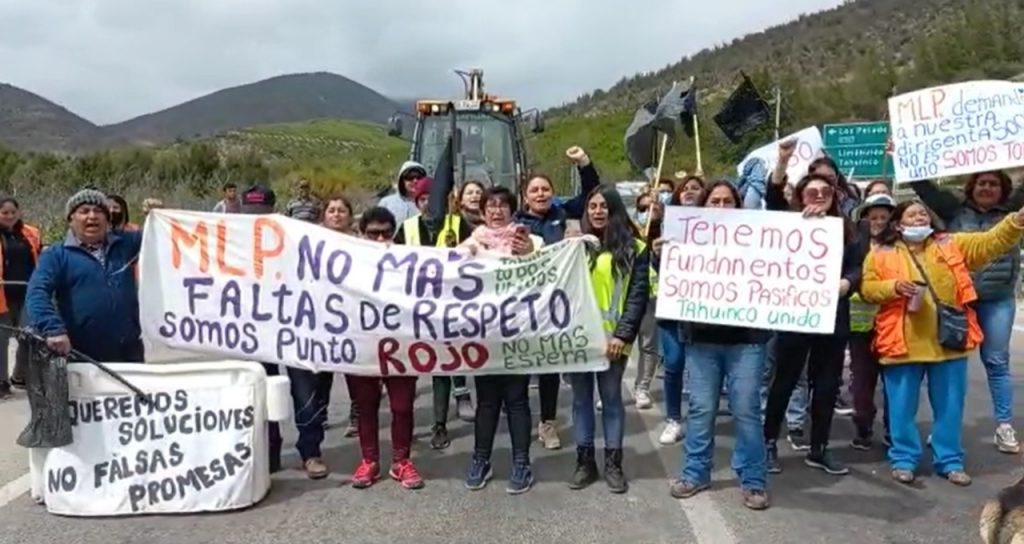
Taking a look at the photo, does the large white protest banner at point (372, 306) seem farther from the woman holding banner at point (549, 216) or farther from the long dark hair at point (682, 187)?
the long dark hair at point (682, 187)

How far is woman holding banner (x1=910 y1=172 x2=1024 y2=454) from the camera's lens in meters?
6.43

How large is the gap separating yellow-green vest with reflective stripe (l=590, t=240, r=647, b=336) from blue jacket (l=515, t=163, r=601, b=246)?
66cm

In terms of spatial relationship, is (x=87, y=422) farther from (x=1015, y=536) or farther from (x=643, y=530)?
(x=1015, y=536)

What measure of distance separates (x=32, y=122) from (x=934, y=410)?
49663 millimetres

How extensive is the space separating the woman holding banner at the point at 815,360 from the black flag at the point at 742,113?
2705mm

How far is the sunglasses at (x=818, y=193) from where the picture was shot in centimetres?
565

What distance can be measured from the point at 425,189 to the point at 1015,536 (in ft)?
16.3

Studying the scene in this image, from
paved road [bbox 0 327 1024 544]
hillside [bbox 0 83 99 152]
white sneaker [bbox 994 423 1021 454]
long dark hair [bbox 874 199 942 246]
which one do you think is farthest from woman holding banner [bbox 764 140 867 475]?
hillside [bbox 0 83 99 152]

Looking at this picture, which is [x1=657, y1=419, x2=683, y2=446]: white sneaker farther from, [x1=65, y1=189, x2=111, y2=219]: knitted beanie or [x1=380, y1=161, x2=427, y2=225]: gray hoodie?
[x1=65, y1=189, x2=111, y2=219]: knitted beanie

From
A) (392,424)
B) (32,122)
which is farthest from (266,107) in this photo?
(392,424)

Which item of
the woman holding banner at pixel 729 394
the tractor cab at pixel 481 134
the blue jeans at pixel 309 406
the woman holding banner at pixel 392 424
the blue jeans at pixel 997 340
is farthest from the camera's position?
the tractor cab at pixel 481 134

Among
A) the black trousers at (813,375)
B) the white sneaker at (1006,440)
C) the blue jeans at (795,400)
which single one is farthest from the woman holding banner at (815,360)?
the white sneaker at (1006,440)

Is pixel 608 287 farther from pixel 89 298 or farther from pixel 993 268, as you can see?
pixel 89 298

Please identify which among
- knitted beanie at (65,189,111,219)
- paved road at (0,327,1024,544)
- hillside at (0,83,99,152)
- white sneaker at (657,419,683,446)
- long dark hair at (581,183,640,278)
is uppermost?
hillside at (0,83,99,152)
